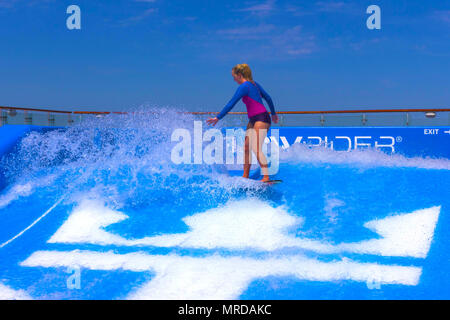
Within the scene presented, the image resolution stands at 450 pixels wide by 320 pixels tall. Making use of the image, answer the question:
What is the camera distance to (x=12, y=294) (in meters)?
2.80

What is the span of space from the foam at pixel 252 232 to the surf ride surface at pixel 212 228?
0.05 ft

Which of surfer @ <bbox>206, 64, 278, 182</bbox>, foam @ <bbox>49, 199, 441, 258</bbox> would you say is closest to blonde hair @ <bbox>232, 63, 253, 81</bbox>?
surfer @ <bbox>206, 64, 278, 182</bbox>

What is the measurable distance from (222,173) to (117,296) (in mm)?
2812

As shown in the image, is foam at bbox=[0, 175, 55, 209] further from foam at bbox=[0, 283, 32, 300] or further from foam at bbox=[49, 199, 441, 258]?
foam at bbox=[0, 283, 32, 300]

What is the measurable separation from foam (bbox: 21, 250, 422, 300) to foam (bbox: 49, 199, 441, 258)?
222mm

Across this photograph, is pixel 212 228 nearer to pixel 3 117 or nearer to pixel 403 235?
pixel 403 235

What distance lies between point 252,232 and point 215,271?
73cm

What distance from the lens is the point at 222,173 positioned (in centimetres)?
529

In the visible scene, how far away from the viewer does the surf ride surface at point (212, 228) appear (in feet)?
9.18

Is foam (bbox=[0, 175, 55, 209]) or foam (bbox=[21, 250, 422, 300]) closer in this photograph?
foam (bbox=[21, 250, 422, 300])

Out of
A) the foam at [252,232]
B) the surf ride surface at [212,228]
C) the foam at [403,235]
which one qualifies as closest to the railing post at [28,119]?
the surf ride surface at [212,228]

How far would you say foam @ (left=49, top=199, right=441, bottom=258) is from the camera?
3.29m

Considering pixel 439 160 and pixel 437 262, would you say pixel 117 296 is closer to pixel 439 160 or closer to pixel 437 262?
pixel 437 262
